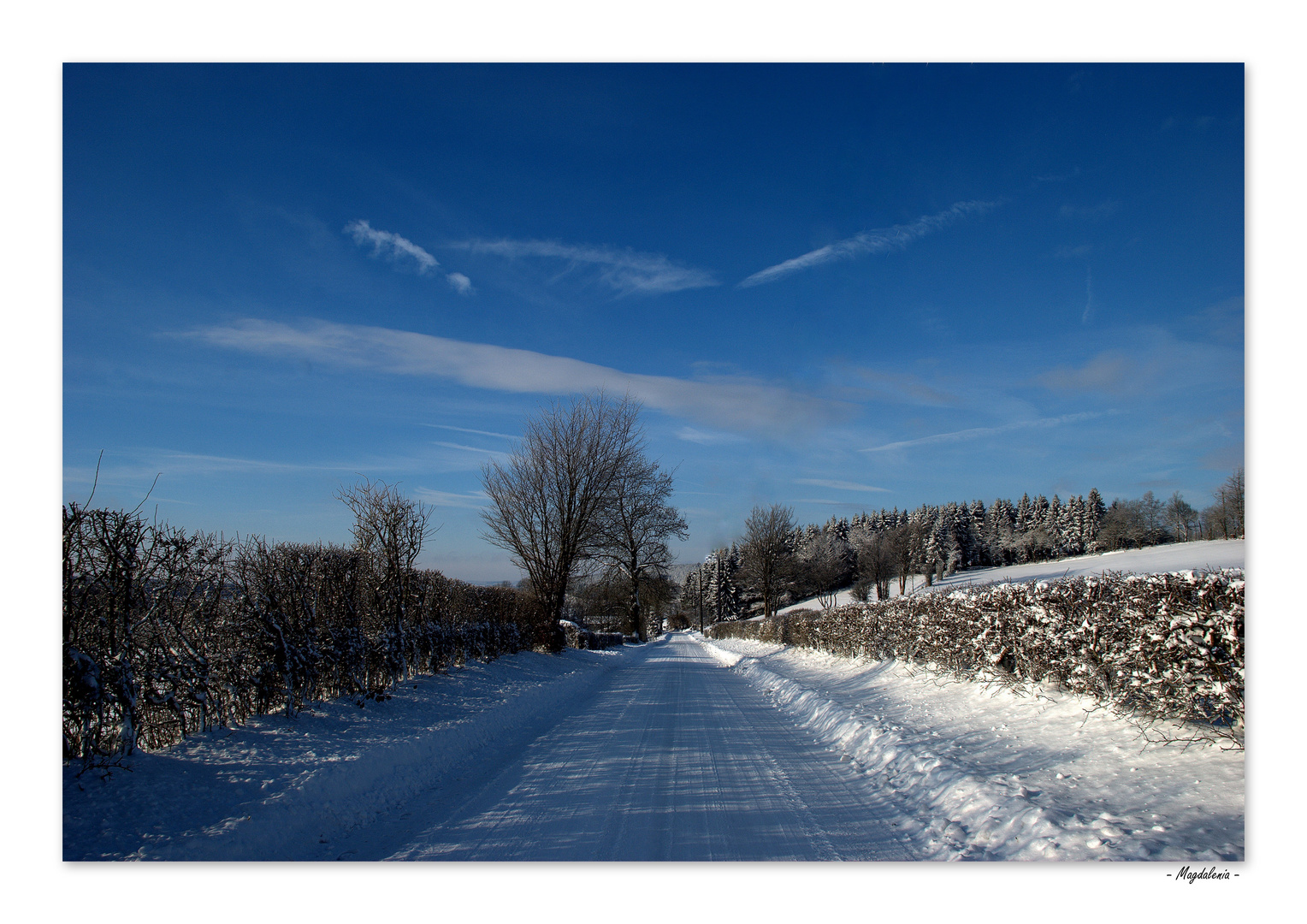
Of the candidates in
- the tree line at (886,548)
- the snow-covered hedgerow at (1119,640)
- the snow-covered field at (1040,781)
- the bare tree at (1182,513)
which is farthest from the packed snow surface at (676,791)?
the tree line at (886,548)

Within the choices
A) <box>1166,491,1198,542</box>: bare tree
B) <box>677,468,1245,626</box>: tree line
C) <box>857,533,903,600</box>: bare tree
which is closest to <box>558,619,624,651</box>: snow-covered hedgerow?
<box>677,468,1245,626</box>: tree line

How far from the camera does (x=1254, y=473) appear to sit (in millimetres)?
3883

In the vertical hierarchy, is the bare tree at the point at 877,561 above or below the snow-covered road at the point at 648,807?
below

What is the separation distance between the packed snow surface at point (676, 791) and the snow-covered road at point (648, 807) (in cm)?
2

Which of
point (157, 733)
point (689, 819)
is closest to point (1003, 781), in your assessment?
→ point (689, 819)

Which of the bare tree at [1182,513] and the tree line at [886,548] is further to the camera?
the tree line at [886,548]

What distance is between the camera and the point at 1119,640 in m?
5.41

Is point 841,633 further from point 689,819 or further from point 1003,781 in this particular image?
point 689,819

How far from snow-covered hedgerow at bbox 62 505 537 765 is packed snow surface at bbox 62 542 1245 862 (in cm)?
39

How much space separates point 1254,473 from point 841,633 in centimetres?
1404

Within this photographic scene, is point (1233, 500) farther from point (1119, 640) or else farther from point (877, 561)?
point (877, 561)

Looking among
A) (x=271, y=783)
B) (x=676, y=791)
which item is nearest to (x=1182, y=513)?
(x=676, y=791)

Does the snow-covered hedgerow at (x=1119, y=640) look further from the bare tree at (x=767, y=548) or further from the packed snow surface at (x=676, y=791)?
the bare tree at (x=767, y=548)

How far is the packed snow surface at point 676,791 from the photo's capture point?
12.0 feet
